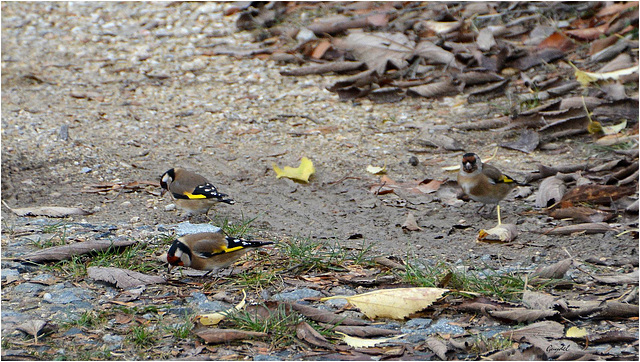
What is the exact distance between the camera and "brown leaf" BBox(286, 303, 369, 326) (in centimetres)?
399

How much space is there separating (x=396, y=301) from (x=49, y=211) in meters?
3.19

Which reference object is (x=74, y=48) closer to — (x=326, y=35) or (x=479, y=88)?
(x=326, y=35)

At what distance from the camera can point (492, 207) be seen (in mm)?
6492

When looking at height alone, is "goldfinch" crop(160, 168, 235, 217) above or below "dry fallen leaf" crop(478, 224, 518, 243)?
above

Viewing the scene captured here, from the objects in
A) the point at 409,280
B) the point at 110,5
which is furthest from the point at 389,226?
the point at 110,5

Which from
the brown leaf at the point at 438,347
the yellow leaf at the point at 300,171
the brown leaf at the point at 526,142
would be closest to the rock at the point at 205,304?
the brown leaf at the point at 438,347

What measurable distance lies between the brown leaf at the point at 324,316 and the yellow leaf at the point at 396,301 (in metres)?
0.10

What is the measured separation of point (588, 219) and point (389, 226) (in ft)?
5.14

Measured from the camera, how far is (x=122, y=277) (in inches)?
177

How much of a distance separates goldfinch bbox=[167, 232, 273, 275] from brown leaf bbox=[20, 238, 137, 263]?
1.37 ft

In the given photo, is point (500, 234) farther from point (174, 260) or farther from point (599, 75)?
point (599, 75)

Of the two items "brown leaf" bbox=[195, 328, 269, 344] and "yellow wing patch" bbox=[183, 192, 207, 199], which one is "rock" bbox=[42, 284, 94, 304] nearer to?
"brown leaf" bbox=[195, 328, 269, 344]

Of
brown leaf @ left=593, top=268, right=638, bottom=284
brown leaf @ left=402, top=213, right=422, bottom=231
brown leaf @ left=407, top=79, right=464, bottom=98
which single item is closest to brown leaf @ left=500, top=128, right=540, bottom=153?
brown leaf @ left=407, top=79, right=464, bottom=98

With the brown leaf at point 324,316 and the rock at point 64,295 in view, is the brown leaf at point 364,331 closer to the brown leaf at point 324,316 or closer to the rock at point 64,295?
the brown leaf at point 324,316
